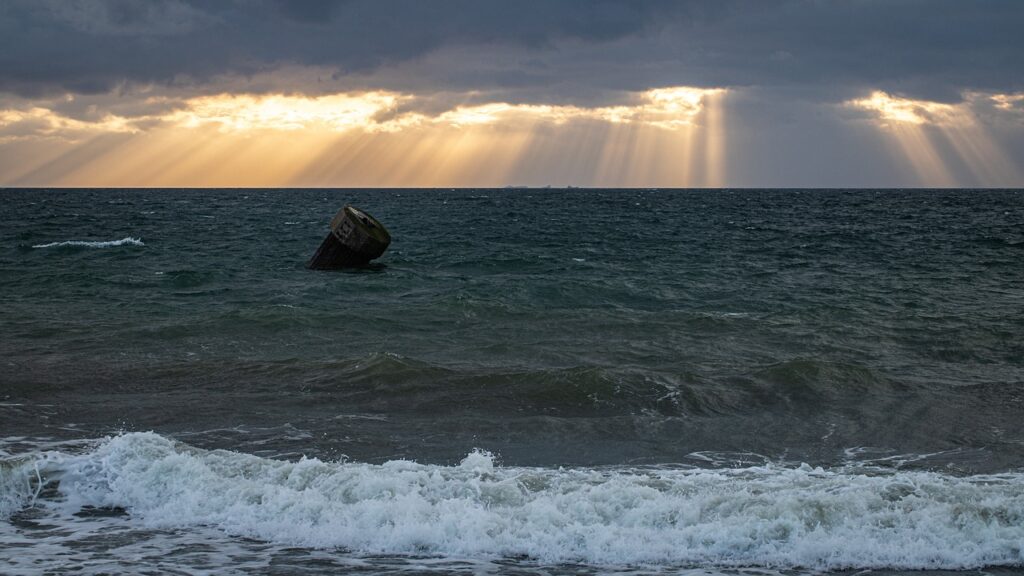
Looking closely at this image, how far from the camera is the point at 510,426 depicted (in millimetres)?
9766

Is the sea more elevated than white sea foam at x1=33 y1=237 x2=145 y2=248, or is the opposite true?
white sea foam at x1=33 y1=237 x2=145 y2=248

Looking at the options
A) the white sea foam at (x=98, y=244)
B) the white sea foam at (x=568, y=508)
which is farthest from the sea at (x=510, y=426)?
the white sea foam at (x=98, y=244)

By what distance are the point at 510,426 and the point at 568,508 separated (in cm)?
A: 298

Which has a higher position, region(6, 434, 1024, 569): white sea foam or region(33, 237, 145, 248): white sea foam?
region(33, 237, 145, 248): white sea foam

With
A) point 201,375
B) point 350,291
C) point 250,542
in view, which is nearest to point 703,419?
point 250,542

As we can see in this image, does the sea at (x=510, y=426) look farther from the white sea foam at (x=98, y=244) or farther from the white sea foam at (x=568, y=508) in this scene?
the white sea foam at (x=98, y=244)

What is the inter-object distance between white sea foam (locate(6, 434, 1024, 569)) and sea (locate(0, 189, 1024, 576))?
0.08 ft

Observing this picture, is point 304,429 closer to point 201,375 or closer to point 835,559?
point 201,375

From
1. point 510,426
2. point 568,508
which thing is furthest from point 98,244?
point 568,508

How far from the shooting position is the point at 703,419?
10109 millimetres

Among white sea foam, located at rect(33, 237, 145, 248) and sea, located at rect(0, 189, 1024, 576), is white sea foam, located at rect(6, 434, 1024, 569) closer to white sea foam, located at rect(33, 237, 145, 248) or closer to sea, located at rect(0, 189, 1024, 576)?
sea, located at rect(0, 189, 1024, 576)

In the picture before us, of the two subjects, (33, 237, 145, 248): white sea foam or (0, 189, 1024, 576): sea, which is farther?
(33, 237, 145, 248): white sea foam

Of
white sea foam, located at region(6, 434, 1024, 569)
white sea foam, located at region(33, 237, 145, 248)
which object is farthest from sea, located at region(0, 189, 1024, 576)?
white sea foam, located at region(33, 237, 145, 248)

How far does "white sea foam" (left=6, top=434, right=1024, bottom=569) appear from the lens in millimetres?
6312
